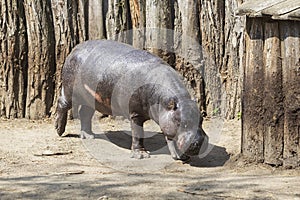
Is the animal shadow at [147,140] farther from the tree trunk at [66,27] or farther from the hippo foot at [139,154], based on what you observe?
the tree trunk at [66,27]

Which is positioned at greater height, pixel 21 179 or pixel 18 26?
pixel 18 26

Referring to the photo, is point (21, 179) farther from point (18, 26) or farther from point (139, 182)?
point (18, 26)

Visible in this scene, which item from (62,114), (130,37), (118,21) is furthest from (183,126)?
(118,21)

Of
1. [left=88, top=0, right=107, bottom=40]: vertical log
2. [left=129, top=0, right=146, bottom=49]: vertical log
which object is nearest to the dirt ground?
[left=129, top=0, right=146, bottom=49]: vertical log

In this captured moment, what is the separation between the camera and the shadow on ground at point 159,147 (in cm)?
694

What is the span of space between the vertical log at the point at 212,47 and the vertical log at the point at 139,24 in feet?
2.41

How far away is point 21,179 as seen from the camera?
6113mm

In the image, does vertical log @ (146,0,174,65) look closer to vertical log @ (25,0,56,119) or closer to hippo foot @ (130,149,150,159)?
vertical log @ (25,0,56,119)

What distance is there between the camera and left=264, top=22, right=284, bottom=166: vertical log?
6.23 m

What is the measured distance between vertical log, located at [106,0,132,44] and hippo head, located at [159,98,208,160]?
216 cm

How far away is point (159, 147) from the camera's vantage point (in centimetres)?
768

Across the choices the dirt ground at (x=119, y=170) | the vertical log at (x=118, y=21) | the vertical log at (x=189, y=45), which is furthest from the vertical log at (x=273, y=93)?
the vertical log at (x=118, y=21)

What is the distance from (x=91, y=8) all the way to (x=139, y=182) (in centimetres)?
343

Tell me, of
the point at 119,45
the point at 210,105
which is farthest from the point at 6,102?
the point at 210,105
